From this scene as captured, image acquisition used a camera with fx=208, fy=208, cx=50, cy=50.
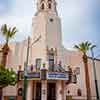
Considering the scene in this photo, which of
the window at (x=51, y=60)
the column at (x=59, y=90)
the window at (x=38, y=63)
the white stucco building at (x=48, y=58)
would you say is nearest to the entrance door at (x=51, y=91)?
the white stucco building at (x=48, y=58)

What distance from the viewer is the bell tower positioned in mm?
36812

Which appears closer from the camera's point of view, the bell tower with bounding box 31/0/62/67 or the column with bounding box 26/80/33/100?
the column with bounding box 26/80/33/100

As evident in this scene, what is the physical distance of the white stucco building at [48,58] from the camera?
33719 millimetres

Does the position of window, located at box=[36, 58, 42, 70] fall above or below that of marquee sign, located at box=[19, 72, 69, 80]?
above

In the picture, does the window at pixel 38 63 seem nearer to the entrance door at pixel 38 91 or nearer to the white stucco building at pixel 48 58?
the white stucco building at pixel 48 58

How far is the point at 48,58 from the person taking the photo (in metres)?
36.2

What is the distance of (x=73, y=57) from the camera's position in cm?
4216

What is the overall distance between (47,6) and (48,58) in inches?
436

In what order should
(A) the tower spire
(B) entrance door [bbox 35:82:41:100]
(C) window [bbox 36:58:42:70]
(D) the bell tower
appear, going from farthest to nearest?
(A) the tower spire, (D) the bell tower, (C) window [bbox 36:58:42:70], (B) entrance door [bbox 35:82:41:100]

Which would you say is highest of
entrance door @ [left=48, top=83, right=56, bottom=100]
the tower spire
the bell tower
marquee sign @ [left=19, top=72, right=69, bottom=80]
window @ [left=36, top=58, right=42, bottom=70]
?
the tower spire

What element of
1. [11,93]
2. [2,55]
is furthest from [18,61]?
[11,93]

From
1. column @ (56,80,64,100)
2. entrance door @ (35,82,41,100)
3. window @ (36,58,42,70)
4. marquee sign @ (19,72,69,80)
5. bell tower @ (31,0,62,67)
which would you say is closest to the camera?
marquee sign @ (19,72,69,80)

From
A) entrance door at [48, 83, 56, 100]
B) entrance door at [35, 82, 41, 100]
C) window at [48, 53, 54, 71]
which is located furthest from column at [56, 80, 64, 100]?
entrance door at [35, 82, 41, 100]

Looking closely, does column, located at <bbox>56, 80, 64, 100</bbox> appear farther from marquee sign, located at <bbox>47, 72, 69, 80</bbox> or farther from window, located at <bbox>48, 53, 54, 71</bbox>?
window, located at <bbox>48, 53, 54, 71</bbox>
